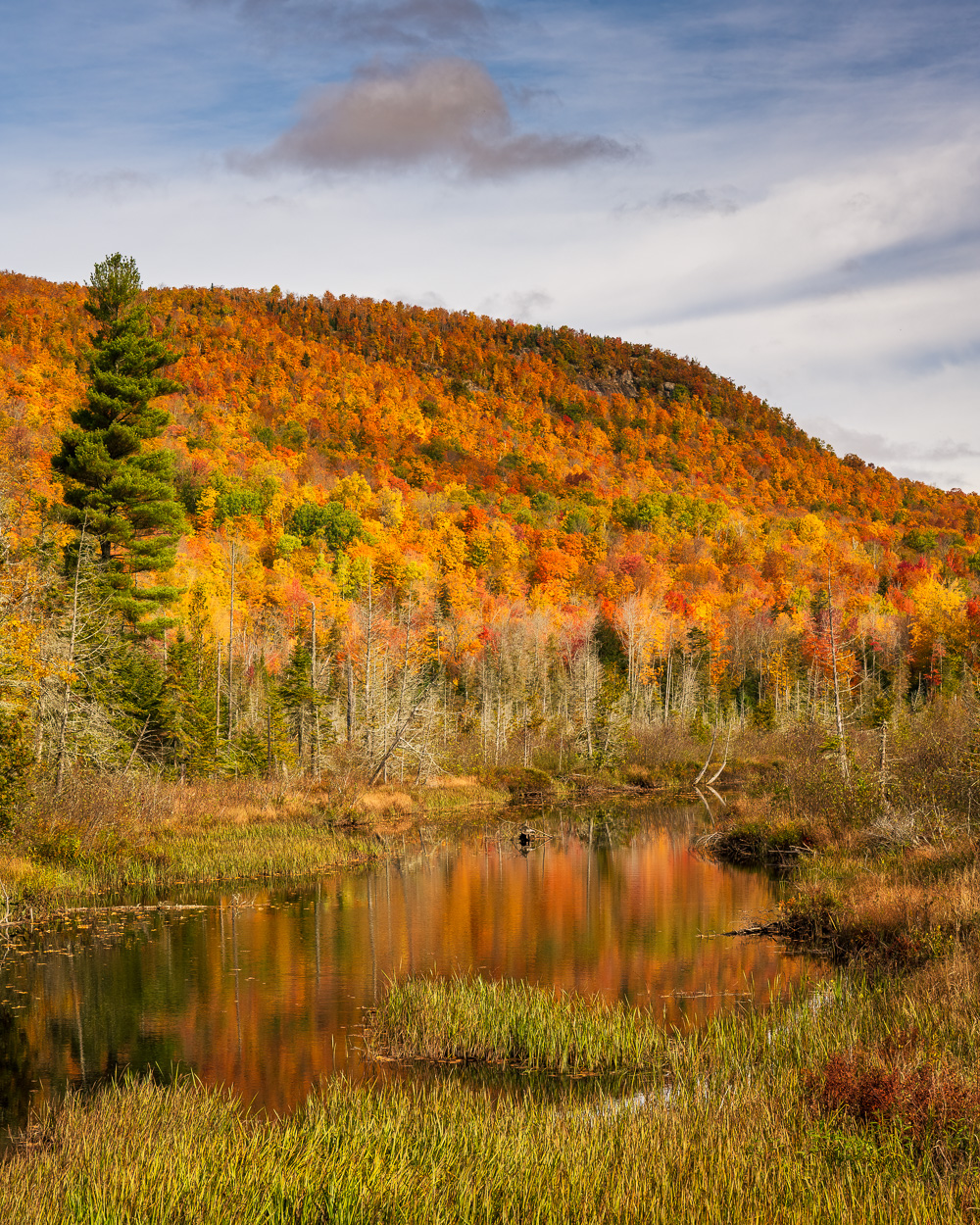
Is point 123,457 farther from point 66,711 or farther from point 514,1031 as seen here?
point 514,1031

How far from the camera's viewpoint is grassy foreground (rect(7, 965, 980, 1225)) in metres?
7.29

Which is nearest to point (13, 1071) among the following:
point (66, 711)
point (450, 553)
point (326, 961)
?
point (326, 961)

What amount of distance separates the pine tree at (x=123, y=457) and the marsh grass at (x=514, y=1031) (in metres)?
25.5

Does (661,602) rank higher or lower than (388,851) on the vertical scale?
higher

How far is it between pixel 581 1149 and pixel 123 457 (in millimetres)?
35056

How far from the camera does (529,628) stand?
76500 millimetres

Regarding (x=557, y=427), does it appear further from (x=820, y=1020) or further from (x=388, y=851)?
(x=820, y=1020)

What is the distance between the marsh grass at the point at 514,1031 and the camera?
12625 mm

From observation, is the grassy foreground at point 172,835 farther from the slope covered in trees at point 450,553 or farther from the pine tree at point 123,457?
the pine tree at point 123,457

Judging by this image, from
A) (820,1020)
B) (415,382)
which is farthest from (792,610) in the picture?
(820,1020)

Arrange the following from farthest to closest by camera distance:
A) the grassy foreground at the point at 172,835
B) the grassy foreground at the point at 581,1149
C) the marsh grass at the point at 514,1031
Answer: the grassy foreground at the point at 172,835
the marsh grass at the point at 514,1031
the grassy foreground at the point at 581,1149

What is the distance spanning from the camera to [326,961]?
18500 millimetres

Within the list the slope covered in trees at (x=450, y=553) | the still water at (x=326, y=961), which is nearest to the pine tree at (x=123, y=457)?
the slope covered in trees at (x=450, y=553)

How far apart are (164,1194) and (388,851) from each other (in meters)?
24.4
